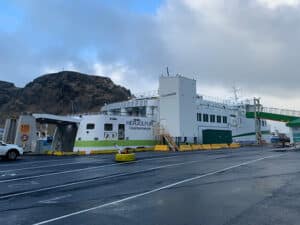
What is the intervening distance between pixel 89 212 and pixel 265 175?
27.6 feet

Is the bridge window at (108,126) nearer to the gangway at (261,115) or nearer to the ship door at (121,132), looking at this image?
the ship door at (121,132)

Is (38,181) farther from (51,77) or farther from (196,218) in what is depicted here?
(51,77)

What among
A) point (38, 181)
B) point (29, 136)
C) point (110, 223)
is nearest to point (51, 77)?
point (29, 136)

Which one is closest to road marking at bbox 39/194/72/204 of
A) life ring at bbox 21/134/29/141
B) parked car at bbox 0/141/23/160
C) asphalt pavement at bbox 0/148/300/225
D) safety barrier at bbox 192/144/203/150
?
asphalt pavement at bbox 0/148/300/225

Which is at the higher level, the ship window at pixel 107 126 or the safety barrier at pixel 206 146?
the ship window at pixel 107 126

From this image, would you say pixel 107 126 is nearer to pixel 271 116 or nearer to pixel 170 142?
pixel 170 142

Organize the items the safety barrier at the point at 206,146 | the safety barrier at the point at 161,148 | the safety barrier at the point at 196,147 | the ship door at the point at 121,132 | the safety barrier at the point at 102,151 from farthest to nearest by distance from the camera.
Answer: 1. the safety barrier at the point at 206,146
2. the safety barrier at the point at 196,147
3. the safety barrier at the point at 161,148
4. the ship door at the point at 121,132
5. the safety barrier at the point at 102,151

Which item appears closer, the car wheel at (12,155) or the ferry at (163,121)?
the car wheel at (12,155)

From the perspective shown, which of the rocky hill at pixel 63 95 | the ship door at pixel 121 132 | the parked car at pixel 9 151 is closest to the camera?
the parked car at pixel 9 151

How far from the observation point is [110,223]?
690 cm

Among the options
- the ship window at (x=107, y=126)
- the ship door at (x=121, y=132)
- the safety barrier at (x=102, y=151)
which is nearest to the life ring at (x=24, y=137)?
the safety barrier at (x=102, y=151)

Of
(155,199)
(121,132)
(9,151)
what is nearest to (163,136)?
(121,132)

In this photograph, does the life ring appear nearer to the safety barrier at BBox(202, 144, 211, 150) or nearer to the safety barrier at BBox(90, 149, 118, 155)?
the safety barrier at BBox(90, 149, 118, 155)

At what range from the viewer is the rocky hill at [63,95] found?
11394 cm
